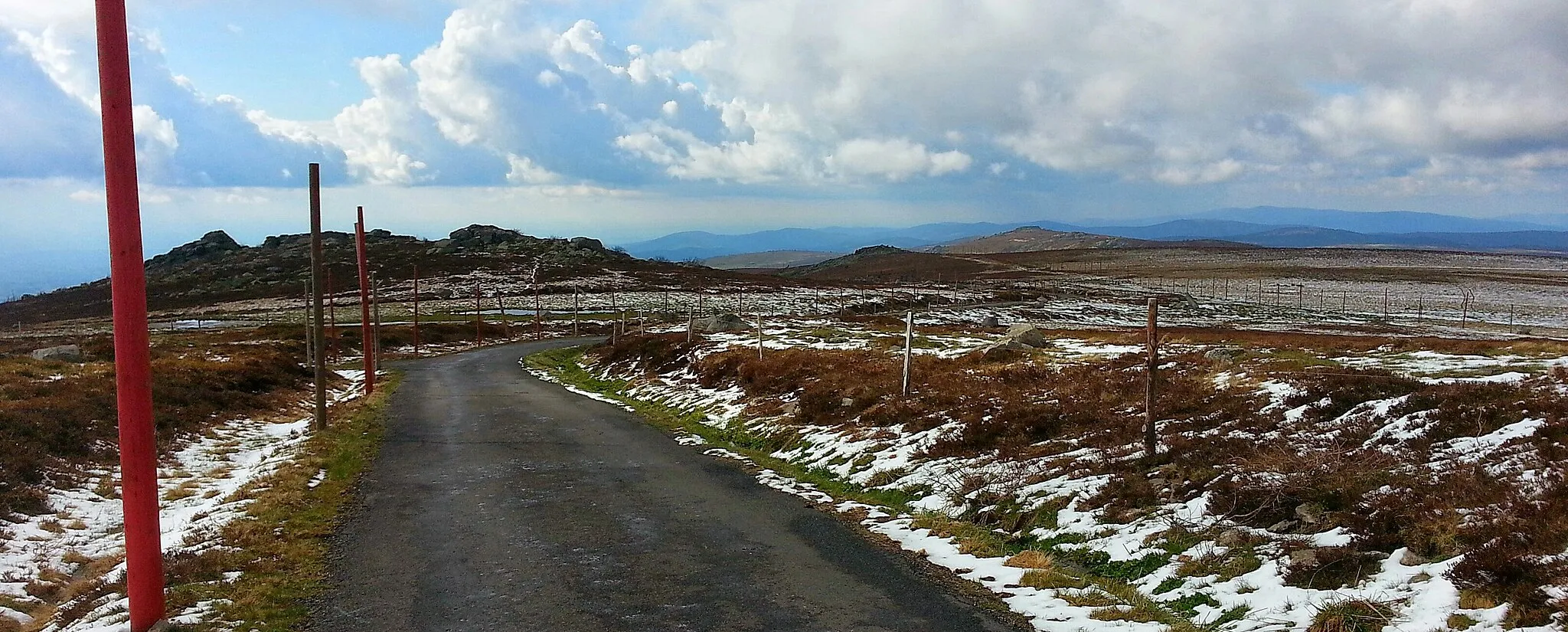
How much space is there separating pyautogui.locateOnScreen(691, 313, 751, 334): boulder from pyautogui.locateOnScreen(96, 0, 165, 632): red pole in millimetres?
39798

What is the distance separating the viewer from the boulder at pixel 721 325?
48.8 metres

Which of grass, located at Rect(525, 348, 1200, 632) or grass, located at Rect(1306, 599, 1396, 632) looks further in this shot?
grass, located at Rect(525, 348, 1200, 632)

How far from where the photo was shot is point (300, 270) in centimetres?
16662

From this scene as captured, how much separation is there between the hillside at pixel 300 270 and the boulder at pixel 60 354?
105 meters

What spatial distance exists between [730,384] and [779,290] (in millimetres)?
100358

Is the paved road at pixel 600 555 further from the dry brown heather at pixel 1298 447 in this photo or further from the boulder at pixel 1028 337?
the boulder at pixel 1028 337

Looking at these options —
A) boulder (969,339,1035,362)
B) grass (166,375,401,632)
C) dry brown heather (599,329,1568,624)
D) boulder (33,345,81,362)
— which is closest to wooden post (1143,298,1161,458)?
dry brown heather (599,329,1568,624)

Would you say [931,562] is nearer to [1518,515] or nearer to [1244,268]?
[1518,515]

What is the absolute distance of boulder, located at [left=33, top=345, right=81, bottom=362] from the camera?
1355 inches

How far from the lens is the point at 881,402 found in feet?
64.0

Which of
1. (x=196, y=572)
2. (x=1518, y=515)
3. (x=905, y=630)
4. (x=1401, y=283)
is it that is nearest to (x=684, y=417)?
(x=196, y=572)

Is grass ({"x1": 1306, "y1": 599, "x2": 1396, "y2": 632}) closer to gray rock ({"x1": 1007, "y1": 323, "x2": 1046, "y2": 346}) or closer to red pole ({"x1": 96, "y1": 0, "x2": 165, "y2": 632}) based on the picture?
red pole ({"x1": 96, "y1": 0, "x2": 165, "y2": 632})

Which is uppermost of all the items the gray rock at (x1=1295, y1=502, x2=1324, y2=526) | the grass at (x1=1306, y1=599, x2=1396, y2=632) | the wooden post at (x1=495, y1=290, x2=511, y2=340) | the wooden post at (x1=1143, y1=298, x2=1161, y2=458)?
the wooden post at (x1=1143, y1=298, x2=1161, y2=458)

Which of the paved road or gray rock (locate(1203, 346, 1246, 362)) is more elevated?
gray rock (locate(1203, 346, 1246, 362))
